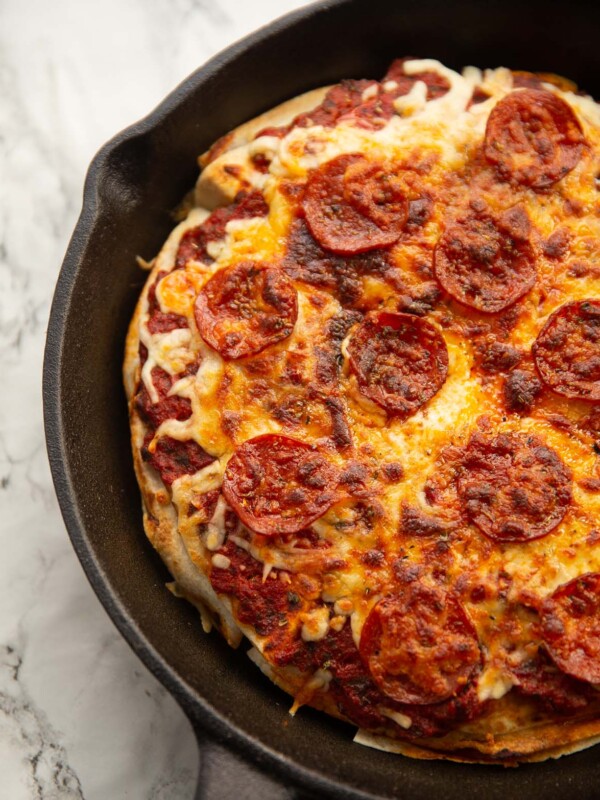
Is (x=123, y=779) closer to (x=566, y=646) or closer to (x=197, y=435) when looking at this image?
(x=197, y=435)

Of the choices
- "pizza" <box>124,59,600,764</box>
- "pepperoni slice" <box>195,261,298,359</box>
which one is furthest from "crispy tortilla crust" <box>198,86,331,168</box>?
"pepperoni slice" <box>195,261,298,359</box>

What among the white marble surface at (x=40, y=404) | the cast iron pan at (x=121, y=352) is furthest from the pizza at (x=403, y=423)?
the white marble surface at (x=40, y=404)

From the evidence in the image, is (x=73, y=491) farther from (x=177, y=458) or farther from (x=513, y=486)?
(x=513, y=486)

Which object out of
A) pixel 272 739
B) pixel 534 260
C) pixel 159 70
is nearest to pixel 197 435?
pixel 272 739

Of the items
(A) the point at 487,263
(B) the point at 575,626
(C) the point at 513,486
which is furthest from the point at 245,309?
(B) the point at 575,626

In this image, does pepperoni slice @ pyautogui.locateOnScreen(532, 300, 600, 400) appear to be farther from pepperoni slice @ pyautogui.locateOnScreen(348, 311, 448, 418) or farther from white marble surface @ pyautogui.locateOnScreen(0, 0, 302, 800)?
white marble surface @ pyautogui.locateOnScreen(0, 0, 302, 800)

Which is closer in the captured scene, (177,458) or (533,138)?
(177,458)
